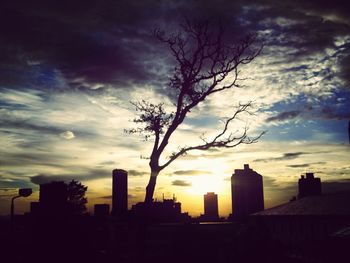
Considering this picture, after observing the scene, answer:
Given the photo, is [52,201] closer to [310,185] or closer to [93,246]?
[93,246]

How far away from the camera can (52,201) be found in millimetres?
18750

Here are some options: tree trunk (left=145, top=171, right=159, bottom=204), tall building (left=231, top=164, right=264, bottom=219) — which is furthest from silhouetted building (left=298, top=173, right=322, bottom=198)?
tall building (left=231, top=164, right=264, bottom=219)

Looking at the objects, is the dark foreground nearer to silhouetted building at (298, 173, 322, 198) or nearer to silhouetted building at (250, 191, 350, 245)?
silhouetted building at (250, 191, 350, 245)

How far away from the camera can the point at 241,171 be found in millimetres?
134625

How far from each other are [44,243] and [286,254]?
1316 centimetres

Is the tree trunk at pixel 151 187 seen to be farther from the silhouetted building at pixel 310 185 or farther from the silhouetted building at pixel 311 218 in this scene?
the silhouetted building at pixel 310 185

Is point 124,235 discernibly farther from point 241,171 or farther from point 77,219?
point 241,171

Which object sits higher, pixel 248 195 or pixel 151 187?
pixel 248 195

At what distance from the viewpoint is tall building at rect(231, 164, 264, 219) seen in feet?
→ 404

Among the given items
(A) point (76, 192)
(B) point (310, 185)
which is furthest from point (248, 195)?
(A) point (76, 192)

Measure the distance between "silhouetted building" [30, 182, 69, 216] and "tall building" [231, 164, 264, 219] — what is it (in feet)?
354

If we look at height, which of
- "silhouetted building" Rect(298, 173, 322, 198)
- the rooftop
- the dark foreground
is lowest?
the dark foreground

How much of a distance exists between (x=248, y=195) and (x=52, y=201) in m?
111

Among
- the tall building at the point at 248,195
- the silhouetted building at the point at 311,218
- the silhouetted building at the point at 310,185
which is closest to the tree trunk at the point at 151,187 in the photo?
the silhouetted building at the point at 311,218
